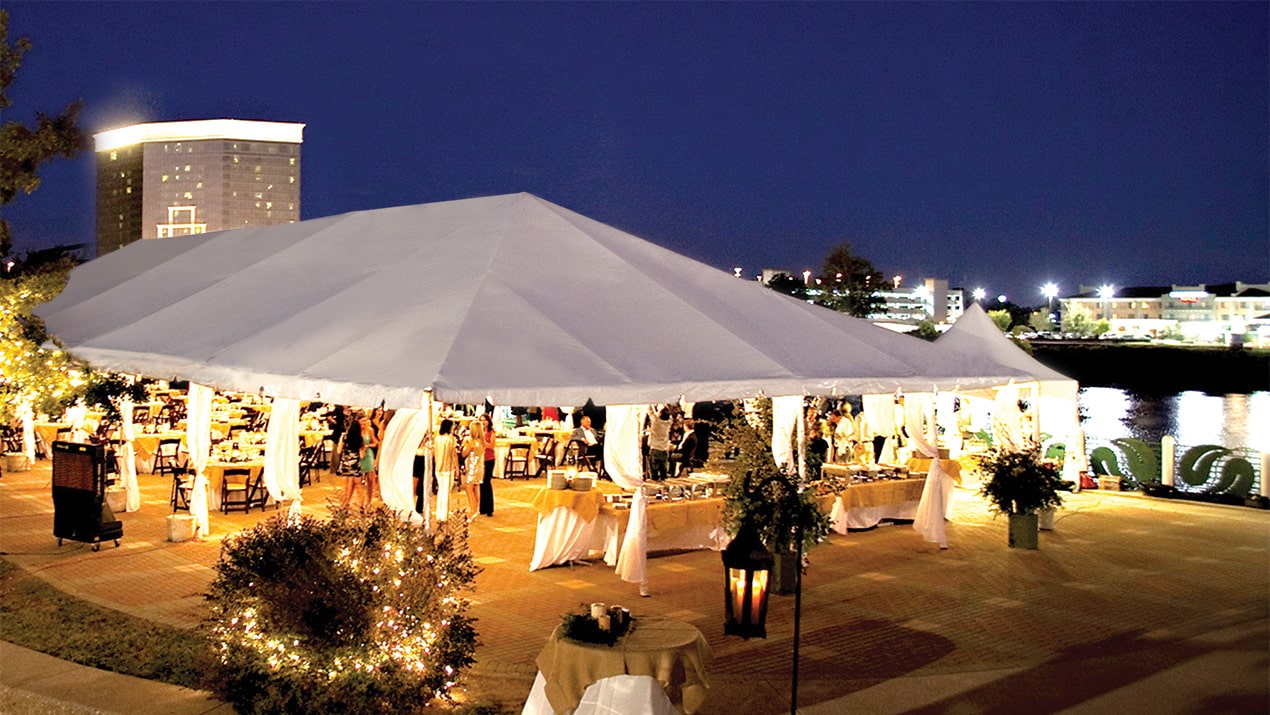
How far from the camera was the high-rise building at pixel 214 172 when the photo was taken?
110m

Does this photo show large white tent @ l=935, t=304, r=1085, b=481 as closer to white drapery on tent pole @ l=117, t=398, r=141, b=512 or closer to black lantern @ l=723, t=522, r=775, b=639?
black lantern @ l=723, t=522, r=775, b=639

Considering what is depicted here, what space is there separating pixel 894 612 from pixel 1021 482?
428 centimetres

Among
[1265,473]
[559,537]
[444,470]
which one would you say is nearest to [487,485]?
[444,470]

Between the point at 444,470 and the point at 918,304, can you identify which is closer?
the point at 444,470

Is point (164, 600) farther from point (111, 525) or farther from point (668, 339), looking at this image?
point (668, 339)

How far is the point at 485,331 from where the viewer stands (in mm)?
8672

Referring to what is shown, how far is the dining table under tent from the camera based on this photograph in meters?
8.41

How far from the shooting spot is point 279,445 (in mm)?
11406

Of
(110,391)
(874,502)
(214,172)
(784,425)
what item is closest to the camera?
(784,425)

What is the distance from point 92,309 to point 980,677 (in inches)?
512

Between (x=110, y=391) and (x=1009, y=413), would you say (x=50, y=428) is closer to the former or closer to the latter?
(x=110, y=391)

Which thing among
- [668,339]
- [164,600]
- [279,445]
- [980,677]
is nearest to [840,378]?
[668,339]

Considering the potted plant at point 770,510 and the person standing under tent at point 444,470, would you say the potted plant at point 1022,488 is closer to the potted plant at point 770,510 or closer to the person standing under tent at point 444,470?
the potted plant at point 770,510

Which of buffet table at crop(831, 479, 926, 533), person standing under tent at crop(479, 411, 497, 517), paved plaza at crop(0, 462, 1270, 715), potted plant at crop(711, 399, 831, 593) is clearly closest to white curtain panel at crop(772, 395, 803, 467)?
potted plant at crop(711, 399, 831, 593)
